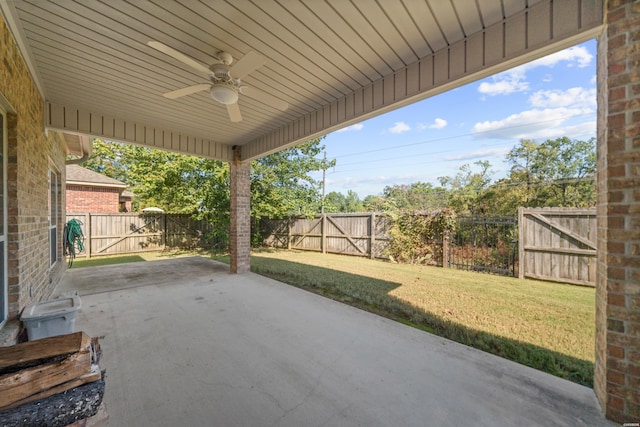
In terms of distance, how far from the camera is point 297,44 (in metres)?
2.55

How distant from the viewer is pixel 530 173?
1294 centimetres

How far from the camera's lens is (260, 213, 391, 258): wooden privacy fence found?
8.73 metres

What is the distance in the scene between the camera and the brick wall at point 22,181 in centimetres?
231

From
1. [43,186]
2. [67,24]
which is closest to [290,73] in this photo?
[67,24]

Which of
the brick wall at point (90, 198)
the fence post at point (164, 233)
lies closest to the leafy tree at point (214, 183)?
the fence post at point (164, 233)

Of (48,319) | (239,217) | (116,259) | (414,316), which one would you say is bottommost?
(116,259)

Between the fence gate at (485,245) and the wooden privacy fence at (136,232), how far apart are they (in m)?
9.59

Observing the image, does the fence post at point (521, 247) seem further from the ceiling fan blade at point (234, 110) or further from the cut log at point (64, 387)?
the cut log at point (64, 387)

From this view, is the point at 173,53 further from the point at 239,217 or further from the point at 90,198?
the point at 90,198

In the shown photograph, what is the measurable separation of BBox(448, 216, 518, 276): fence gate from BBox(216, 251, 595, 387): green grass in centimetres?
40

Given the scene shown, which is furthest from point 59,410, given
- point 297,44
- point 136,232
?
point 136,232

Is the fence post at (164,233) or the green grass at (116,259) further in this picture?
the fence post at (164,233)

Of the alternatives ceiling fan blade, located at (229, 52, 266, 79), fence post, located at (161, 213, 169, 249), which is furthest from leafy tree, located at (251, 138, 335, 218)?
ceiling fan blade, located at (229, 52, 266, 79)

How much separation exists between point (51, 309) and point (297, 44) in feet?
11.8
